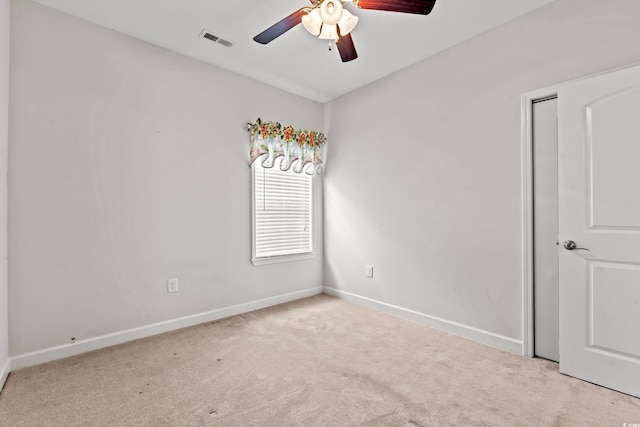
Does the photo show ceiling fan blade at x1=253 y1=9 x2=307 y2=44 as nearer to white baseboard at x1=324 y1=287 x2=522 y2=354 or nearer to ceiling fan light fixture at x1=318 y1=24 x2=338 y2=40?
ceiling fan light fixture at x1=318 y1=24 x2=338 y2=40

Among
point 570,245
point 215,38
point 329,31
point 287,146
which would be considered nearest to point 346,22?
point 329,31

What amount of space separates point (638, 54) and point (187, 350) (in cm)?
373

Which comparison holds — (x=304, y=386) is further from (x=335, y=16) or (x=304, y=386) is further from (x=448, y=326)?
(x=335, y=16)

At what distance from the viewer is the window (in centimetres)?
354

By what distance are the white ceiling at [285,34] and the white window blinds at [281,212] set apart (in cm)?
114

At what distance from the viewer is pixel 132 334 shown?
8.72ft

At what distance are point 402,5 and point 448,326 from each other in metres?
2.58

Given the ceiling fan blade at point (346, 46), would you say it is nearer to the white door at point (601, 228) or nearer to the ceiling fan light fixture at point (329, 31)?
the ceiling fan light fixture at point (329, 31)

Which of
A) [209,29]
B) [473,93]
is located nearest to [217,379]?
[209,29]

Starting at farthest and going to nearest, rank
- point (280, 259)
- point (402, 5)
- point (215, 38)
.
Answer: point (280, 259), point (215, 38), point (402, 5)

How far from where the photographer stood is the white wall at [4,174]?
201cm

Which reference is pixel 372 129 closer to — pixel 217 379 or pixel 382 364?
pixel 382 364

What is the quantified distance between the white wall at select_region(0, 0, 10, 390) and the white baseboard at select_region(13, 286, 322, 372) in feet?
0.49

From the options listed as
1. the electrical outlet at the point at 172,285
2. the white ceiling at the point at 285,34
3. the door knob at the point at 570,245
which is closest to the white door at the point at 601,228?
the door knob at the point at 570,245
